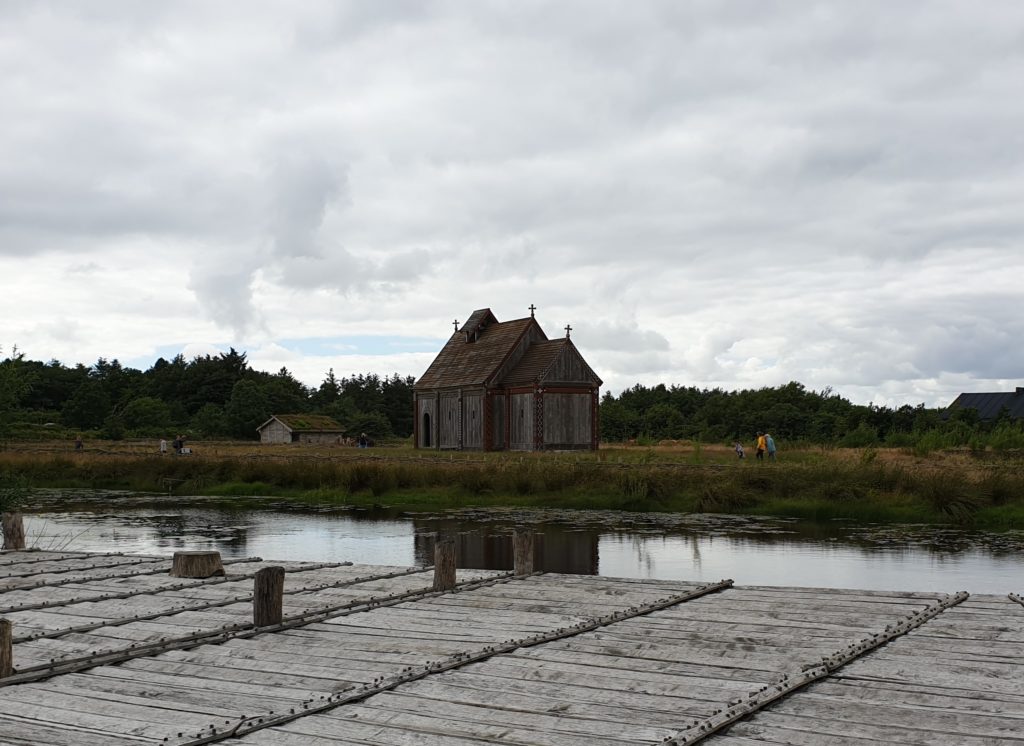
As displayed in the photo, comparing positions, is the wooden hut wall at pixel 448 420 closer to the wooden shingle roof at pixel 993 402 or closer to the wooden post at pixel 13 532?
the wooden post at pixel 13 532

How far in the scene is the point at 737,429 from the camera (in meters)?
66.0

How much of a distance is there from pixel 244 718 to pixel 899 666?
15.1 ft

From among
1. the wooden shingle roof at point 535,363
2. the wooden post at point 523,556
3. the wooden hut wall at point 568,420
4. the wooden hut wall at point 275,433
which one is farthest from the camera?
the wooden hut wall at point 275,433

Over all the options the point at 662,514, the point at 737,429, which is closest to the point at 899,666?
the point at 662,514

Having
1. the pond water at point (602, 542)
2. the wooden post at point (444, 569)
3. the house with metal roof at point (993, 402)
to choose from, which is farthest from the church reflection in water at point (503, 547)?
the house with metal roof at point (993, 402)

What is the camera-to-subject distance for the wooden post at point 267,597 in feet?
29.2

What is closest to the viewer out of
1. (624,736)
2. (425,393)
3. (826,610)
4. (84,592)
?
(624,736)

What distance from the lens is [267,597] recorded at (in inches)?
352

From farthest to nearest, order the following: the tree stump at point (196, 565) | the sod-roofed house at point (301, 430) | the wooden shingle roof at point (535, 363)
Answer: the sod-roofed house at point (301, 430) → the wooden shingle roof at point (535, 363) → the tree stump at point (196, 565)

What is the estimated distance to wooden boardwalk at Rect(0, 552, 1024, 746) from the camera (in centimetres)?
590

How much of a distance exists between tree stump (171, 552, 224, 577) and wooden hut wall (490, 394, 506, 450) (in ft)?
119

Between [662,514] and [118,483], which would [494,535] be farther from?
[118,483]

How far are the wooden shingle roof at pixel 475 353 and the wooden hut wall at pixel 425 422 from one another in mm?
872

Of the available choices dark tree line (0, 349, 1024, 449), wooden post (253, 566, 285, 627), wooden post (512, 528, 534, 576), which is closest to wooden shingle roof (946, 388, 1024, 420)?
dark tree line (0, 349, 1024, 449)
